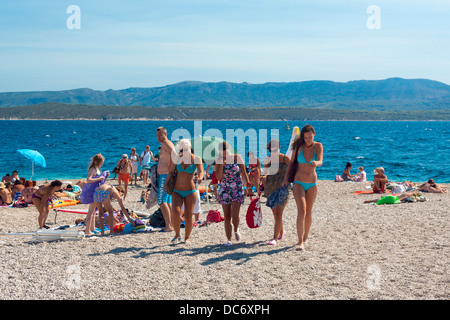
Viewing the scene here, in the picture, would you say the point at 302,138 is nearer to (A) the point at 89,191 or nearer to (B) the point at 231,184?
(B) the point at 231,184

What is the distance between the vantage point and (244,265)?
5.91 metres

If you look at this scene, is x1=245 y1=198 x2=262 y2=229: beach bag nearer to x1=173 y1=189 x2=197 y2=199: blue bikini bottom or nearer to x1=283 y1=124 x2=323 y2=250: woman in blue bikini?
x1=283 y1=124 x2=323 y2=250: woman in blue bikini

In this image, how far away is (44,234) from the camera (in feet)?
23.9

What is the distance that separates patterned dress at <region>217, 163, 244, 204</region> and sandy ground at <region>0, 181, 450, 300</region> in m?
0.79

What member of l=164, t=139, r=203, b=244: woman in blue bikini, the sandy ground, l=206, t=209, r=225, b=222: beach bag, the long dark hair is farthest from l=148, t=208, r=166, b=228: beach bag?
the long dark hair

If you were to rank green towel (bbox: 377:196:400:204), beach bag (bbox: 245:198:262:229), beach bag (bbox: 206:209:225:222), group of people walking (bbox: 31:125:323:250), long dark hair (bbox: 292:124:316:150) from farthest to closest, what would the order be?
Answer: green towel (bbox: 377:196:400:204)
beach bag (bbox: 206:209:225:222)
beach bag (bbox: 245:198:262:229)
group of people walking (bbox: 31:125:323:250)
long dark hair (bbox: 292:124:316:150)

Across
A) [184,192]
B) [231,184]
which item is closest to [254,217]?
[231,184]

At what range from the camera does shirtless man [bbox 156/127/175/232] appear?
7.12 meters

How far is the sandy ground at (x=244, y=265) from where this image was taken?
4992 millimetres

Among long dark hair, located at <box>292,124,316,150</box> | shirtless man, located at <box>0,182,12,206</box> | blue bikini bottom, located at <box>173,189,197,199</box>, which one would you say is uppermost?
long dark hair, located at <box>292,124,316,150</box>

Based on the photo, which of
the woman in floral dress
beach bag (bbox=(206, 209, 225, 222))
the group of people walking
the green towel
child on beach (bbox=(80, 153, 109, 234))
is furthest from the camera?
the green towel
